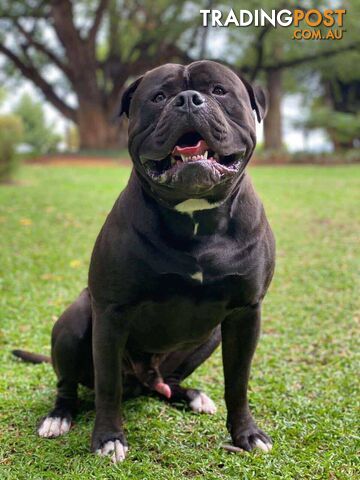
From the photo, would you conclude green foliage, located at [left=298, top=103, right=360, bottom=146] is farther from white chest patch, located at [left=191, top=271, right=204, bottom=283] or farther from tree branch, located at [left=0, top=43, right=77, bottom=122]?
white chest patch, located at [left=191, top=271, right=204, bottom=283]

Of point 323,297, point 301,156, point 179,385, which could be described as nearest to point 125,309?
point 179,385

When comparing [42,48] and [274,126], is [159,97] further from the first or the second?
[42,48]

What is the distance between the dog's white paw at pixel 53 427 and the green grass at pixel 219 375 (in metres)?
0.05

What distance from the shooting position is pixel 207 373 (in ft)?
12.9

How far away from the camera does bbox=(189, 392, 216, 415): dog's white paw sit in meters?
3.28

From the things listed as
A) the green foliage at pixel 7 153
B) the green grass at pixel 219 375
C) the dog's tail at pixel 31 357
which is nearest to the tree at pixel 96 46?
the green foliage at pixel 7 153

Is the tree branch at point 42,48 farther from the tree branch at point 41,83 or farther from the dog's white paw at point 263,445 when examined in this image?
the dog's white paw at point 263,445

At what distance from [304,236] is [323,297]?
8.66ft

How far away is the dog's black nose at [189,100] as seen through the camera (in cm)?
235

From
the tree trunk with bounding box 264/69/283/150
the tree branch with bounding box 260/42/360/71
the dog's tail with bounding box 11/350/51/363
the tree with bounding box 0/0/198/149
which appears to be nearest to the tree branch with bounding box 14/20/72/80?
the tree with bounding box 0/0/198/149

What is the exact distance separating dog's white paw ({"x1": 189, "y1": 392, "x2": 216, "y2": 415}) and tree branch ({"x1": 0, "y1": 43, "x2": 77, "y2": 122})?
21.3m

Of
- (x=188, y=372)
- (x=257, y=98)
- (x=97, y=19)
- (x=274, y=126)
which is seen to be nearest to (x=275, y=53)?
(x=274, y=126)

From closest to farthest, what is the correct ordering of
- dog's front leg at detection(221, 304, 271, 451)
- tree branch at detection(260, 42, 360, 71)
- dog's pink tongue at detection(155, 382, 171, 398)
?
dog's front leg at detection(221, 304, 271, 451)
dog's pink tongue at detection(155, 382, 171, 398)
tree branch at detection(260, 42, 360, 71)

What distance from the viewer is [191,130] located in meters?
2.39
